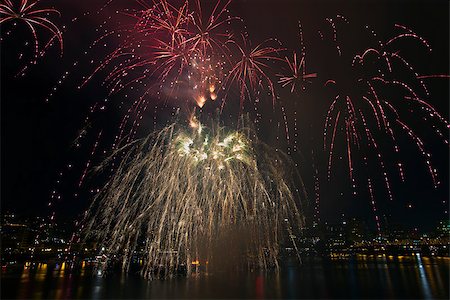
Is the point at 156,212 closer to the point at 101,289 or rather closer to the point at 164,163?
the point at 164,163

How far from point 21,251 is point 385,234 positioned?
561 ft

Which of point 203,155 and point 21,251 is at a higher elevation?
point 203,155

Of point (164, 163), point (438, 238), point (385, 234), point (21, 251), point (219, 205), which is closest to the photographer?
point (164, 163)

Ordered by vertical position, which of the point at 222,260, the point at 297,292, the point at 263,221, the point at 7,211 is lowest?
the point at 297,292

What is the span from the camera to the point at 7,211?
89312mm

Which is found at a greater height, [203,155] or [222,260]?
[203,155]

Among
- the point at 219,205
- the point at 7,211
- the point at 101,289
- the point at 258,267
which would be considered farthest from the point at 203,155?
the point at 7,211

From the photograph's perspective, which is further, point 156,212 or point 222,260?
point 222,260

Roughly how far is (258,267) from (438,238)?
156 metres

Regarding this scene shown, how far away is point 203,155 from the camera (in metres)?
28.2

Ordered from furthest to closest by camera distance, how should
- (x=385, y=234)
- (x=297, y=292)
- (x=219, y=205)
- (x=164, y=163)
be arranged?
1. (x=385, y=234)
2. (x=219, y=205)
3. (x=164, y=163)
4. (x=297, y=292)

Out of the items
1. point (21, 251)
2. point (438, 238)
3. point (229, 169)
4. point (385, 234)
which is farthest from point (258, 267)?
point (385, 234)

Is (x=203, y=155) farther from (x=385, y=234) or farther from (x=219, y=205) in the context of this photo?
(x=385, y=234)

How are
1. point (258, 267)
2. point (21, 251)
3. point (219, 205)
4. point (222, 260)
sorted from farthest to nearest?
point (21, 251) < point (258, 267) < point (222, 260) < point (219, 205)
